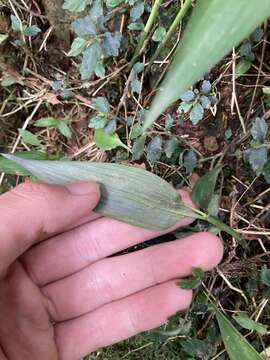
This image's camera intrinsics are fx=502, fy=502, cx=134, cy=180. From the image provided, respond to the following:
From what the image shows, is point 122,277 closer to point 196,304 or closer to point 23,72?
point 196,304

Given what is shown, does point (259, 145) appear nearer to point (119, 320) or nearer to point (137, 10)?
point (137, 10)

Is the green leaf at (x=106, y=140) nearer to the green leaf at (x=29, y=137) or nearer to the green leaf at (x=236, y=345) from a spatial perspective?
the green leaf at (x=29, y=137)

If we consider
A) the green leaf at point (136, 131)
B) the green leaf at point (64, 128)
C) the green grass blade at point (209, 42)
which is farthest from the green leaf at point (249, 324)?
the green grass blade at point (209, 42)

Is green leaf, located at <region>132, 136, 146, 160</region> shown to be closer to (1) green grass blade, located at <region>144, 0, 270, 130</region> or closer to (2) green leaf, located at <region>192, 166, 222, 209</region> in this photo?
(2) green leaf, located at <region>192, 166, 222, 209</region>

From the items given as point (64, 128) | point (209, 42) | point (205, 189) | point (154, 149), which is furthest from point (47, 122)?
point (209, 42)

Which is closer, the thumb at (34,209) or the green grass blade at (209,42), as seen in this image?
the green grass blade at (209,42)

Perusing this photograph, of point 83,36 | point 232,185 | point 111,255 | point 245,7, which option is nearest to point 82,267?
point 111,255
